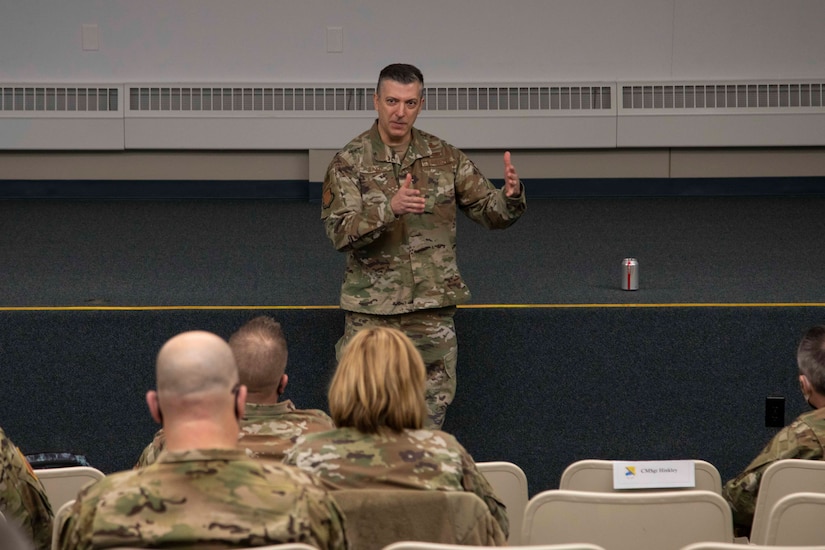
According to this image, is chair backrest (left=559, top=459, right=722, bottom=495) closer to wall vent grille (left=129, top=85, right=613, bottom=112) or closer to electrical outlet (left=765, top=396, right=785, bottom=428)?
electrical outlet (left=765, top=396, right=785, bottom=428)

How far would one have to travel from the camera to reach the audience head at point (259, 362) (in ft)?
8.22

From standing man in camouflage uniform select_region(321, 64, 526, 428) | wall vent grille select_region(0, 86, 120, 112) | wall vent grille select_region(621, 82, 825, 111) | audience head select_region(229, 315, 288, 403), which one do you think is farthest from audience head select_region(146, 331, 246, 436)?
wall vent grille select_region(621, 82, 825, 111)

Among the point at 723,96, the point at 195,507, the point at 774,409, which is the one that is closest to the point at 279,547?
the point at 195,507

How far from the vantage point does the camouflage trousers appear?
353cm

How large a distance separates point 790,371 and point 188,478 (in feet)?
10.0

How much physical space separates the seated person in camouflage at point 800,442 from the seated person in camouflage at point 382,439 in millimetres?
810

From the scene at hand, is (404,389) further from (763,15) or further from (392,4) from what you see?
(763,15)

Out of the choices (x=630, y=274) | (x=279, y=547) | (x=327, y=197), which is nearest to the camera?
(x=279, y=547)

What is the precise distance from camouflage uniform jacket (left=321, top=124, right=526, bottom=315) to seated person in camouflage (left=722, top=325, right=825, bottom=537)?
1067 mm

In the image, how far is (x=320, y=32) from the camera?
7.77 m

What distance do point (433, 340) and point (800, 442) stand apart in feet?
4.24

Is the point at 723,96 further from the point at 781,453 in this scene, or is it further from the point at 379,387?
the point at 379,387

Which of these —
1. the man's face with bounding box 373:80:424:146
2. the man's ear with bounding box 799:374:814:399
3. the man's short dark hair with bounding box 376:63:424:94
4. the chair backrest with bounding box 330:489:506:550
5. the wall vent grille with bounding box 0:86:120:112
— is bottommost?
the chair backrest with bounding box 330:489:506:550

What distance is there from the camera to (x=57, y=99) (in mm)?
7727
